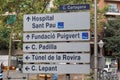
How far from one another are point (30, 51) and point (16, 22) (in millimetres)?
8537

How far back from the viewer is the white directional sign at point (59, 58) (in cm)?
1192

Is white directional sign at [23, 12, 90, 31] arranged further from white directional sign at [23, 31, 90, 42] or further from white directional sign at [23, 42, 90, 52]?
white directional sign at [23, 42, 90, 52]

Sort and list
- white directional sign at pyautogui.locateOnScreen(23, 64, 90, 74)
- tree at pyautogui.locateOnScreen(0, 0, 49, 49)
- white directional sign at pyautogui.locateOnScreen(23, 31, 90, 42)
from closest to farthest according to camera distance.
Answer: white directional sign at pyautogui.locateOnScreen(23, 64, 90, 74), white directional sign at pyautogui.locateOnScreen(23, 31, 90, 42), tree at pyautogui.locateOnScreen(0, 0, 49, 49)

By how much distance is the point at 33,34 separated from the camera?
12.4 metres

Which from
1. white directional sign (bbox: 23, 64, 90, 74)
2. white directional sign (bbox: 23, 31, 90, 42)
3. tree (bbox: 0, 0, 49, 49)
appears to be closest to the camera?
white directional sign (bbox: 23, 64, 90, 74)

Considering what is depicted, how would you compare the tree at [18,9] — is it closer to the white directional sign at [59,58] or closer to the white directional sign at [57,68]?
→ the white directional sign at [59,58]

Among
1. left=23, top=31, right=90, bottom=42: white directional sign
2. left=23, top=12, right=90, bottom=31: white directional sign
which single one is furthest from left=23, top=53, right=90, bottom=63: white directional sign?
left=23, top=12, right=90, bottom=31: white directional sign

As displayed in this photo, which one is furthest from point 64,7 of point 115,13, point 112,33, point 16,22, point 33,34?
point 115,13

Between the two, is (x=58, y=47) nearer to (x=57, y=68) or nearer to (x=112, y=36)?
(x=57, y=68)

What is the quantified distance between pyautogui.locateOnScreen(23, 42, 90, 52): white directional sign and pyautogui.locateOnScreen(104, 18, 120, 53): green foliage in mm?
49279

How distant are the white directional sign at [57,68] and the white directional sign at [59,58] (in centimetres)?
14

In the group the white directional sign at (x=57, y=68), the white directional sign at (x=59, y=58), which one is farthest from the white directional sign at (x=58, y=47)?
the white directional sign at (x=57, y=68)

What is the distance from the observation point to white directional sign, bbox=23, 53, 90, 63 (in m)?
11.9

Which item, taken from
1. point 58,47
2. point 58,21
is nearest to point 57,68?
point 58,47
